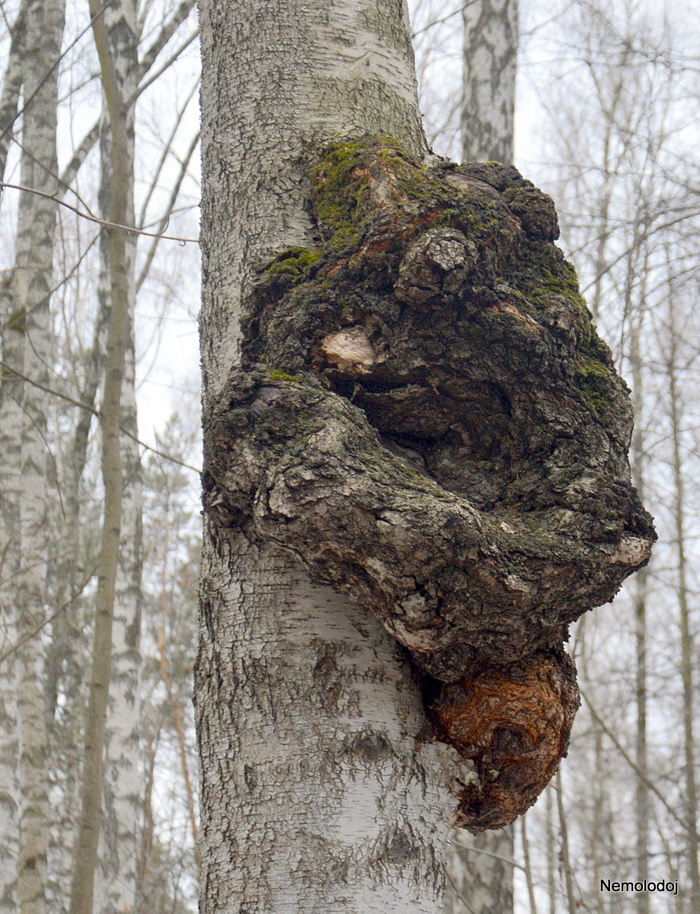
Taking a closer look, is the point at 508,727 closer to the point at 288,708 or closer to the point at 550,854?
the point at 288,708

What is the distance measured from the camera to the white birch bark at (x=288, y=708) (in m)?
1.24

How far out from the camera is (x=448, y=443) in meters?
1.53

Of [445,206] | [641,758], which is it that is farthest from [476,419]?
[641,758]

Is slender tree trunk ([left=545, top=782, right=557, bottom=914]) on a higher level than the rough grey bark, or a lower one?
lower

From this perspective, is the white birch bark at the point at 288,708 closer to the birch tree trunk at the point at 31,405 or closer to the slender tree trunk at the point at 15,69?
the birch tree trunk at the point at 31,405

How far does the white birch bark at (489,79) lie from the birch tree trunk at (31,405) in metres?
2.57

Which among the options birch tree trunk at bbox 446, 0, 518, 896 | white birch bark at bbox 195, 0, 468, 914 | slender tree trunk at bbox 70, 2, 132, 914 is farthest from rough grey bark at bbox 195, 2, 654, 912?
birch tree trunk at bbox 446, 0, 518, 896

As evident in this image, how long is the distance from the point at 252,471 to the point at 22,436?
4.44 metres

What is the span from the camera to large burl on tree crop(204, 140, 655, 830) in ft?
4.07

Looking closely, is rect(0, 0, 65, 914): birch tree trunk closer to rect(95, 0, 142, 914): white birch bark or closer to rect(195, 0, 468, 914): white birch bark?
rect(95, 0, 142, 914): white birch bark

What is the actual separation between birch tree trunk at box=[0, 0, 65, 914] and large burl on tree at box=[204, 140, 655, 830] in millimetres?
3590

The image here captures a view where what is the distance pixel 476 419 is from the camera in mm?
1513

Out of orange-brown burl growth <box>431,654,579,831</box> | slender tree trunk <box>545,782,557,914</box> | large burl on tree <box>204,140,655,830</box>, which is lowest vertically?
slender tree trunk <box>545,782,557,914</box>

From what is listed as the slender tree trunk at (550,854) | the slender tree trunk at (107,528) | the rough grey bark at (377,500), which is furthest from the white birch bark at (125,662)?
the slender tree trunk at (550,854)
